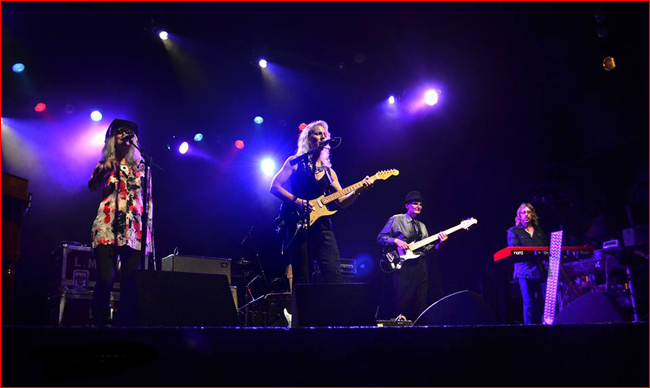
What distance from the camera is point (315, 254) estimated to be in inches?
192

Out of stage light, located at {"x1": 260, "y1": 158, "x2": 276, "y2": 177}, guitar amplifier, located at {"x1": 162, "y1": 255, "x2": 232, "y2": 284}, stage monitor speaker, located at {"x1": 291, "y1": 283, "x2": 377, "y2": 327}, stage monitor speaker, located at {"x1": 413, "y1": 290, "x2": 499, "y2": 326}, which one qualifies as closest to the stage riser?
stage monitor speaker, located at {"x1": 413, "y1": 290, "x2": 499, "y2": 326}

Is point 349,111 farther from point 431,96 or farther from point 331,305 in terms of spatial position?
point 331,305

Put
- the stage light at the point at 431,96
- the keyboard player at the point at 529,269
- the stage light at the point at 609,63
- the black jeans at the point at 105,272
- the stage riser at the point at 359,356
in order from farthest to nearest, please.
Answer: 1. the stage light at the point at 431,96
2. the stage light at the point at 609,63
3. the keyboard player at the point at 529,269
4. the black jeans at the point at 105,272
5. the stage riser at the point at 359,356

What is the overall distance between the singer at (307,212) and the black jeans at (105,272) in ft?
4.66

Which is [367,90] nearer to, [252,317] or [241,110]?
[241,110]

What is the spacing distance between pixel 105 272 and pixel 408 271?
4990 mm

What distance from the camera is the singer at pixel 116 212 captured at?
4.50 m

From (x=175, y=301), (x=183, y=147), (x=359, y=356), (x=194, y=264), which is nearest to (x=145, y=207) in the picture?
(x=175, y=301)

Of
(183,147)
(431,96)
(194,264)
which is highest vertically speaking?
(431,96)

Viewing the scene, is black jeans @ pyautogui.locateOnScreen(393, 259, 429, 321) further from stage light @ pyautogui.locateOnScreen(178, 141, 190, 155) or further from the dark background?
stage light @ pyautogui.locateOnScreen(178, 141, 190, 155)

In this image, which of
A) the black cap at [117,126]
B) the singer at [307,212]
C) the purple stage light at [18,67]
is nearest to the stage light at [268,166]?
the purple stage light at [18,67]

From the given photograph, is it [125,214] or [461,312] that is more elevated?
[125,214]

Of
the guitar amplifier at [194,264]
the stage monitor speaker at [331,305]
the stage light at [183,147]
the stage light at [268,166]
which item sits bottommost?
the stage monitor speaker at [331,305]

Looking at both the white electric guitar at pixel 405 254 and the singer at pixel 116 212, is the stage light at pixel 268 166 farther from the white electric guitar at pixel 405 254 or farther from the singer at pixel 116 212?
the singer at pixel 116 212
